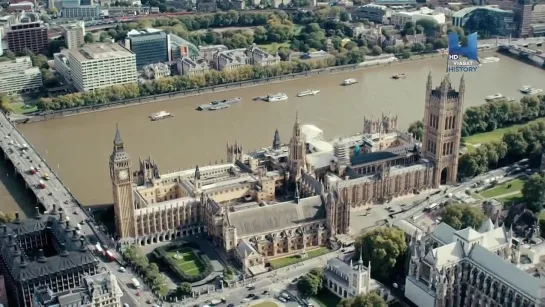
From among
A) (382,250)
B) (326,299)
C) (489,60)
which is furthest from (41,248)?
(489,60)

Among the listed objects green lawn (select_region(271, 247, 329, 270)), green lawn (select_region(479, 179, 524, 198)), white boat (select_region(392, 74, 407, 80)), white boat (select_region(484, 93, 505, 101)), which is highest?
white boat (select_region(392, 74, 407, 80))

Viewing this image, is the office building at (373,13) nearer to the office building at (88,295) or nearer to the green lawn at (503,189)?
the green lawn at (503,189)

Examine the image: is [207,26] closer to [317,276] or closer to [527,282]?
[317,276]

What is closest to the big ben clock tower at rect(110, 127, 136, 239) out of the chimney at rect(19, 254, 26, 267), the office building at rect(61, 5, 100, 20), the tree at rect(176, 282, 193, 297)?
the tree at rect(176, 282, 193, 297)

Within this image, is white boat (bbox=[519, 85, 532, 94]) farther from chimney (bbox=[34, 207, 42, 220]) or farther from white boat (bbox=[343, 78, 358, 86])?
chimney (bbox=[34, 207, 42, 220])

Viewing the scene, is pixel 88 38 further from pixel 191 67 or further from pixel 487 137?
pixel 487 137

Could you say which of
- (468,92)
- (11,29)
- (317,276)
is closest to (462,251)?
(317,276)
